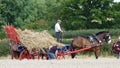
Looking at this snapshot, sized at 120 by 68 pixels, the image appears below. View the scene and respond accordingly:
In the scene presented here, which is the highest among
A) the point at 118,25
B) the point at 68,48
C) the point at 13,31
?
the point at 13,31

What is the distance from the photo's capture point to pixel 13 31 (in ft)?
77.5

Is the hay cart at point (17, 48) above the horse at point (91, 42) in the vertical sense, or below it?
above

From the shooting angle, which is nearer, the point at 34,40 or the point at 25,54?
the point at 34,40

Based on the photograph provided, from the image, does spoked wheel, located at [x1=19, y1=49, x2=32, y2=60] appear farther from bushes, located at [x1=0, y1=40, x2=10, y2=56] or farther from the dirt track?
bushes, located at [x1=0, y1=40, x2=10, y2=56]

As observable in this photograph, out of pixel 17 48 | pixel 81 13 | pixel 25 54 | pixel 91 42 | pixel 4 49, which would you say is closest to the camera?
pixel 25 54

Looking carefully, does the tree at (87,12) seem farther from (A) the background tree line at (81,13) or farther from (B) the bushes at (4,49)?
(B) the bushes at (4,49)

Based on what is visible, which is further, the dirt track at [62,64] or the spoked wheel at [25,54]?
the spoked wheel at [25,54]

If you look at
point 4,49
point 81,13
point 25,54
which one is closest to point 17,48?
point 25,54

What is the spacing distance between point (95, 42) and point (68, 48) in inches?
Result: 59.9

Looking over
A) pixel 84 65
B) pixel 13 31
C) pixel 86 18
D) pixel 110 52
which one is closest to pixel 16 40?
pixel 13 31

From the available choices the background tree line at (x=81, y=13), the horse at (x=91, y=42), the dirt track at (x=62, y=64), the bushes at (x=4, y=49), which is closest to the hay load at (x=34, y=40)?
the horse at (x=91, y=42)

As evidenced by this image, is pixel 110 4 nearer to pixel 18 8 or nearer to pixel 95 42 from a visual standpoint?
pixel 18 8

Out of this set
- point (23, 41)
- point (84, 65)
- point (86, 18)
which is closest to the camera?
point (84, 65)

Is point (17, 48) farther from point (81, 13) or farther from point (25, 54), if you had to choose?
point (81, 13)
